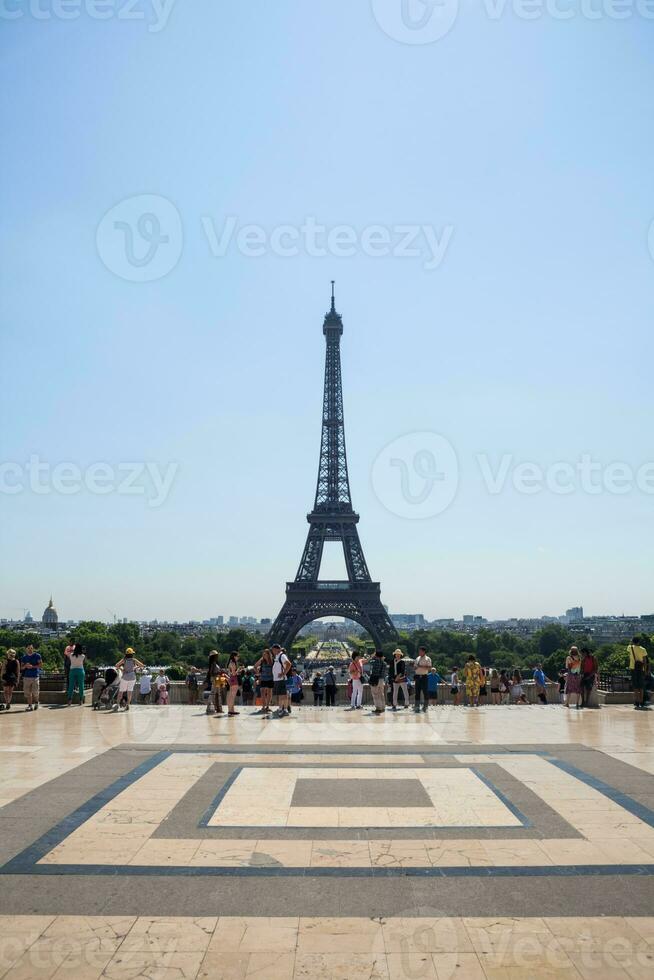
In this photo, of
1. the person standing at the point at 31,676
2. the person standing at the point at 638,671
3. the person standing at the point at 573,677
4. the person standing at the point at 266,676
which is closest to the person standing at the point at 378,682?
the person standing at the point at 266,676

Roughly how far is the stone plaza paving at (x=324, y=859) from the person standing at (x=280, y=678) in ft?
11.5

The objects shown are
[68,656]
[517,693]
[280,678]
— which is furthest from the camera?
[517,693]

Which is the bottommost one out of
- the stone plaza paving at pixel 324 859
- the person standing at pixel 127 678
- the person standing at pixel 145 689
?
the stone plaza paving at pixel 324 859

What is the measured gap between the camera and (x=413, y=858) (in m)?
7.80

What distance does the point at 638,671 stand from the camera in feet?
61.8

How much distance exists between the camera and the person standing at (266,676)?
58.6 feet

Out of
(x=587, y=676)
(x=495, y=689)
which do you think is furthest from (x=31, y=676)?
(x=587, y=676)

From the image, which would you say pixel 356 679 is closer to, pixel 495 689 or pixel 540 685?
pixel 495 689

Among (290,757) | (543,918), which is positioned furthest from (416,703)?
(543,918)

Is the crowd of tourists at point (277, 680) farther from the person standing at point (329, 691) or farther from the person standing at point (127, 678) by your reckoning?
the person standing at point (329, 691)

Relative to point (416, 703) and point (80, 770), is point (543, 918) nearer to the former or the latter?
point (80, 770)

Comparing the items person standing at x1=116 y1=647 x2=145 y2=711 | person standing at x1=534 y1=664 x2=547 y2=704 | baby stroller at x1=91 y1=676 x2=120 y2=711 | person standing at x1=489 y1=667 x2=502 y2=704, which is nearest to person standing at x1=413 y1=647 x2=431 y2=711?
person standing at x1=489 y1=667 x2=502 y2=704

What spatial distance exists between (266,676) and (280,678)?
0.74m

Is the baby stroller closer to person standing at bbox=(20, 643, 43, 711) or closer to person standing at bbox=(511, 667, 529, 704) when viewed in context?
person standing at bbox=(20, 643, 43, 711)
